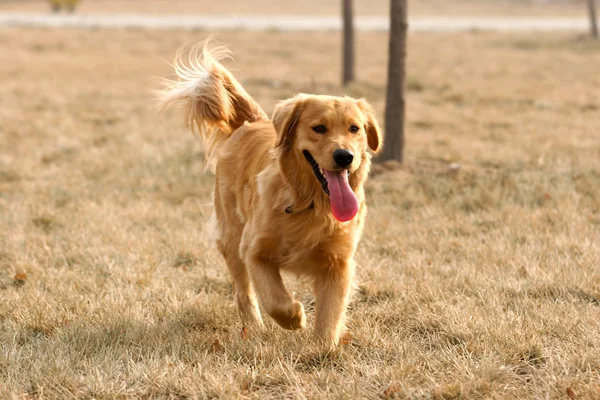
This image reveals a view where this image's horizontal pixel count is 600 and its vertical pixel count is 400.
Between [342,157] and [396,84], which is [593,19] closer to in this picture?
[396,84]

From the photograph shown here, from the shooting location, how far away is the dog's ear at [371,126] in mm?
4250

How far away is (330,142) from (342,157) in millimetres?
151

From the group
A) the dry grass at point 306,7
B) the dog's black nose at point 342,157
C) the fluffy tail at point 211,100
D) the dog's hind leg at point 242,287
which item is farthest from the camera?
the dry grass at point 306,7

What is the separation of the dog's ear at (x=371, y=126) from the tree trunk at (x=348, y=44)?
10792 millimetres

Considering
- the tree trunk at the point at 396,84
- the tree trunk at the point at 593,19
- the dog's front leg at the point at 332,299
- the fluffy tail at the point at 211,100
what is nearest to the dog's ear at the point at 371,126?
the dog's front leg at the point at 332,299

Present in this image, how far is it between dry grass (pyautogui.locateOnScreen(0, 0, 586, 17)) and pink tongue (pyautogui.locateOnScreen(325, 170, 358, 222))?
41.5 m

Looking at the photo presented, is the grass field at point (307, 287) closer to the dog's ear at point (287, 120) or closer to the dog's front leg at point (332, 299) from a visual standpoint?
the dog's front leg at point (332, 299)

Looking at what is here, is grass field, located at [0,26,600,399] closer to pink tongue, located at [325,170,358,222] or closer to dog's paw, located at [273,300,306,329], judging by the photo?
dog's paw, located at [273,300,306,329]

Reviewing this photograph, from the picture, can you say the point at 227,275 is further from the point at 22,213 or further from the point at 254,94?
the point at 254,94

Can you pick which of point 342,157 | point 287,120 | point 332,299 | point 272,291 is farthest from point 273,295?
point 287,120

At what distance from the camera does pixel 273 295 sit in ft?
13.0

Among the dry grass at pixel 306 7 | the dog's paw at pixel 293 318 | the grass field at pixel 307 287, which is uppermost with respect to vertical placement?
the dry grass at pixel 306 7

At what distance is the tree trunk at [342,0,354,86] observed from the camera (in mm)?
14766

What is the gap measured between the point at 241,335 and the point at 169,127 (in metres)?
7.83
